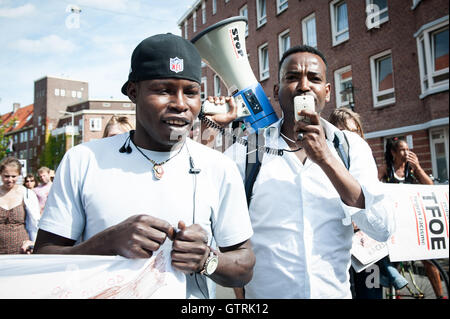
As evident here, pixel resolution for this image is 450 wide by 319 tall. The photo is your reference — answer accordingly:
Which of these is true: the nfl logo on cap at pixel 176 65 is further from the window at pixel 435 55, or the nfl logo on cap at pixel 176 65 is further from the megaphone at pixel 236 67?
the window at pixel 435 55

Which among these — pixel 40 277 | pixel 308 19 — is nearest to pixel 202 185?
pixel 40 277

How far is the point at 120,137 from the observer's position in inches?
39.1

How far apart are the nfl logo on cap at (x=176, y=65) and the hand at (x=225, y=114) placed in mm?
586

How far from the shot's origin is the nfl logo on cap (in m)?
0.86

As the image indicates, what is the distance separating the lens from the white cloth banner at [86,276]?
2.65ft

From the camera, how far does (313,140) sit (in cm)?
112

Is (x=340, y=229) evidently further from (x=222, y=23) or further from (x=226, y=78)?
(x=222, y=23)

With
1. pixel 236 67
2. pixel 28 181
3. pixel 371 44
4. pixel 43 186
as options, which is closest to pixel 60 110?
pixel 236 67

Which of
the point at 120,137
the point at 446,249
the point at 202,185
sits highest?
the point at 120,137

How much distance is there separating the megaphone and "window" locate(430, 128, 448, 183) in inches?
24.7

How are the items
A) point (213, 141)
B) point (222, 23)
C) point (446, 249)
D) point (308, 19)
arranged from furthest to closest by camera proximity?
1. point (446, 249)
2. point (308, 19)
3. point (213, 141)
4. point (222, 23)

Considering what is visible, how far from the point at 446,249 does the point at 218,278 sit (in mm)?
2283

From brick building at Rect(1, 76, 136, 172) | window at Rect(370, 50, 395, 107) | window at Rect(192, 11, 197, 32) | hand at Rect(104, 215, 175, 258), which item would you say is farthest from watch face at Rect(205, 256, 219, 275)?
window at Rect(370, 50, 395, 107)

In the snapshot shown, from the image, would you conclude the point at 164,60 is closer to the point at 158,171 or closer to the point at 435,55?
the point at 158,171
